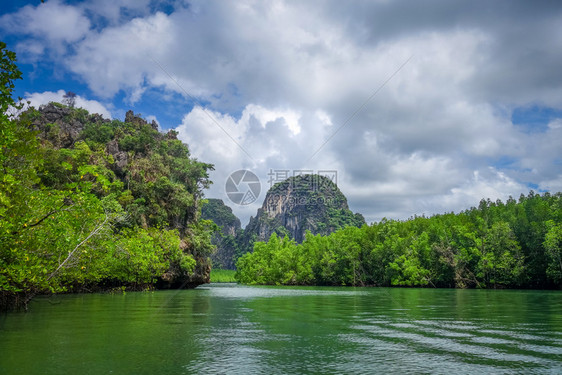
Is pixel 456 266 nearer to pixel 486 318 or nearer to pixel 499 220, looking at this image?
pixel 499 220

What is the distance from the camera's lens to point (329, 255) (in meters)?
89.6

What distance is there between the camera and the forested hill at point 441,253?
6034 centimetres

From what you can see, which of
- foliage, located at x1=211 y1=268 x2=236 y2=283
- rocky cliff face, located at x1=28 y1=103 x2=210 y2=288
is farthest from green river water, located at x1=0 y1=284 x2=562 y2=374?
foliage, located at x1=211 y1=268 x2=236 y2=283

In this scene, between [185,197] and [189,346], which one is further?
[185,197]

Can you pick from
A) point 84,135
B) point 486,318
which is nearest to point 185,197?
point 84,135

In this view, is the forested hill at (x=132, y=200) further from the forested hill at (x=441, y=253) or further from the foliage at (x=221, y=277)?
the foliage at (x=221, y=277)

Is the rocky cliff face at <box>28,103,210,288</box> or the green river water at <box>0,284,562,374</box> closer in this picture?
the green river water at <box>0,284,562,374</box>

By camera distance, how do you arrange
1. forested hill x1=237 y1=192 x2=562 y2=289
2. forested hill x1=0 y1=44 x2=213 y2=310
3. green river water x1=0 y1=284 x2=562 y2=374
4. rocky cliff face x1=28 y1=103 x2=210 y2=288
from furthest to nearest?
forested hill x1=237 y1=192 x2=562 y2=289 < rocky cliff face x1=28 y1=103 x2=210 y2=288 < forested hill x1=0 y1=44 x2=213 y2=310 < green river water x1=0 y1=284 x2=562 y2=374

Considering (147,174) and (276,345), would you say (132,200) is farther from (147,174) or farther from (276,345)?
(276,345)

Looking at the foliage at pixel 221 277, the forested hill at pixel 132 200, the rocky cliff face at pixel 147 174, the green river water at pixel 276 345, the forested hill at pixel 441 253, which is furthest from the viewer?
the foliage at pixel 221 277

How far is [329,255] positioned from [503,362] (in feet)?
265

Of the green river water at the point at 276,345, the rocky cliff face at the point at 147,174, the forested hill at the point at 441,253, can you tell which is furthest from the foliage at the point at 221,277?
the green river water at the point at 276,345

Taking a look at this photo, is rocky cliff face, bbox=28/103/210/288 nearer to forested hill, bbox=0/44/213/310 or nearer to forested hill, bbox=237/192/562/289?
forested hill, bbox=0/44/213/310

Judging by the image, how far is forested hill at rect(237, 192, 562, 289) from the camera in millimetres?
60344
